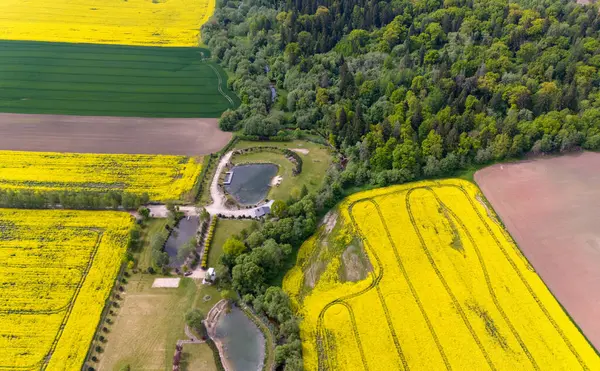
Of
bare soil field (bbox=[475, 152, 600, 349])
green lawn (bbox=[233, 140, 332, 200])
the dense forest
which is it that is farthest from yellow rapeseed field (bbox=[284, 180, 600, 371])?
green lawn (bbox=[233, 140, 332, 200])

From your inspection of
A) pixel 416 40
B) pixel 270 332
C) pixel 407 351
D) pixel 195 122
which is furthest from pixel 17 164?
pixel 416 40

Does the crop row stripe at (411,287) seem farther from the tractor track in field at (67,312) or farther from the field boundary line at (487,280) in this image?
the tractor track in field at (67,312)

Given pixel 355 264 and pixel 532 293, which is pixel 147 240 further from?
pixel 532 293

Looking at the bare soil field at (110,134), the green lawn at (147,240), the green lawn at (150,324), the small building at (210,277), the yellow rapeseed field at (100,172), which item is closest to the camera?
the green lawn at (150,324)

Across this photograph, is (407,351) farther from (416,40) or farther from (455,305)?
(416,40)

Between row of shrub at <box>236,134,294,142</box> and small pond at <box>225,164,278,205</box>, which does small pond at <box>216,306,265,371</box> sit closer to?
small pond at <box>225,164,278,205</box>

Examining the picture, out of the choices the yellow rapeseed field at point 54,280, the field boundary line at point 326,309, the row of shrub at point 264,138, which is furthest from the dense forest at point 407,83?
the yellow rapeseed field at point 54,280
